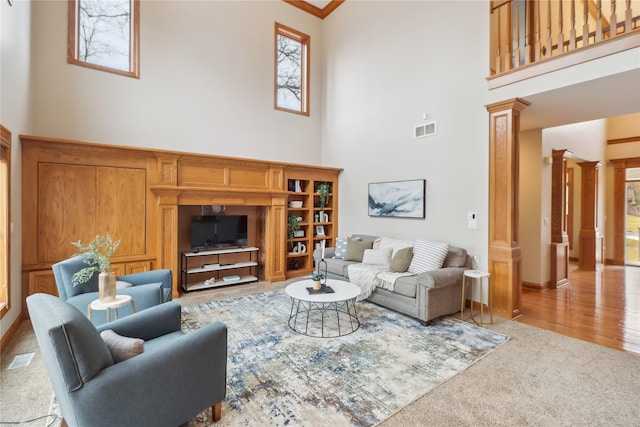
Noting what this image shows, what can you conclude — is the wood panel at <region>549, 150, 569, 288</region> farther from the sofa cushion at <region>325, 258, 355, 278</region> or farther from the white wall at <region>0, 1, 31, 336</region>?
the white wall at <region>0, 1, 31, 336</region>

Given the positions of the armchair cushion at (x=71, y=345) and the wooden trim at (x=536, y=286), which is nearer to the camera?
the armchair cushion at (x=71, y=345)

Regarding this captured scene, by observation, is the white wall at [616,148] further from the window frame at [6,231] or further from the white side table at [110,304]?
the window frame at [6,231]

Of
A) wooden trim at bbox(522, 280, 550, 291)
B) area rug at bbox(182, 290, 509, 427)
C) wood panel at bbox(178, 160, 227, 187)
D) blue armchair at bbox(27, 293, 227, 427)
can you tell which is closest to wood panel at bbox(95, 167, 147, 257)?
wood panel at bbox(178, 160, 227, 187)

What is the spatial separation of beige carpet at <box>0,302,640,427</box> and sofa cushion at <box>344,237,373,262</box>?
8.12ft

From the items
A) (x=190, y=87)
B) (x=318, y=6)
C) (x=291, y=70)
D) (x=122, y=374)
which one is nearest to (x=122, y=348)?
(x=122, y=374)

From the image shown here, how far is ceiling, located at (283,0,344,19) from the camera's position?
6624 millimetres

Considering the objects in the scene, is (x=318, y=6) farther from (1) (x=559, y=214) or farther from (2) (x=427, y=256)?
(1) (x=559, y=214)

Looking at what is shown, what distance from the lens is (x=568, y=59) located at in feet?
11.0

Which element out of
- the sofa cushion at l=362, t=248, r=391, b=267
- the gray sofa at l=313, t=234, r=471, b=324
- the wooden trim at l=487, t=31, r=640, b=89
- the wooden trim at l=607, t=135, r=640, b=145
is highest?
the wooden trim at l=607, t=135, r=640, b=145

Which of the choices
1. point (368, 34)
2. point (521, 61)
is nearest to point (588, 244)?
point (521, 61)

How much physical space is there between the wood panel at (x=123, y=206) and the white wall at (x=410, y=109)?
3743mm

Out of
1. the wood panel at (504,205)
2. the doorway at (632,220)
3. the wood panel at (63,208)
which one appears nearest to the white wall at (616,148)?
the doorway at (632,220)

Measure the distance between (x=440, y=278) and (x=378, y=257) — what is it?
1226 mm

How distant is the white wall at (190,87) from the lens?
431 centimetres
